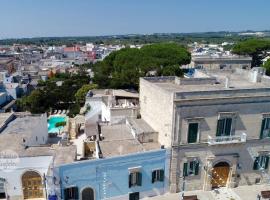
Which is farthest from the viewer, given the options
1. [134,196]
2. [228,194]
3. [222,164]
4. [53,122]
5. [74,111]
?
[74,111]

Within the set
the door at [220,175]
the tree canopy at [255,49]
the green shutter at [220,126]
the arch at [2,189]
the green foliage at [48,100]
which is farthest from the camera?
the tree canopy at [255,49]

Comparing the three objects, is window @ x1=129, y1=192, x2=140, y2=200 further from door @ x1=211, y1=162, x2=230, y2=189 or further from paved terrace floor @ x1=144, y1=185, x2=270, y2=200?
door @ x1=211, y1=162, x2=230, y2=189

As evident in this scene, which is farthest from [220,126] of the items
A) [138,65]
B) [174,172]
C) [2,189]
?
[138,65]

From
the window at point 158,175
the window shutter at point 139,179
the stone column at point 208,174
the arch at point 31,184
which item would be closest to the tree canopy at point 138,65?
the stone column at point 208,174

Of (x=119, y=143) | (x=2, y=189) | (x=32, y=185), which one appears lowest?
(x=2, y=189)

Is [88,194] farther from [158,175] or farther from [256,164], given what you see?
[256,164]

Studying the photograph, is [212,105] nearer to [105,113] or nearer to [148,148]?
[148,148]

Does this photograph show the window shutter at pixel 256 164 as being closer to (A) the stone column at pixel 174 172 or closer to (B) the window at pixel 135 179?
(A) the stone column at pixel 174 172
